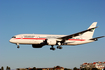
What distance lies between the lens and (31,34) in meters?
66.9

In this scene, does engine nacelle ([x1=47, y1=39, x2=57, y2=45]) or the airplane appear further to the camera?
engine nacelle ([x1=47, y1=39, x2=57, y2=45])

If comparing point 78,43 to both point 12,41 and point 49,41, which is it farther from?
point 12,41

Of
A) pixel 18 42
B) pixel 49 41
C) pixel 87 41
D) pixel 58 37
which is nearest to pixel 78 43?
pixel 87 41

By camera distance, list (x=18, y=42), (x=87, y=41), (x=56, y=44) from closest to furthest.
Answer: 1. (x=18, y=42)
2. (x=56, y=44)
3. (x=87, y=41)

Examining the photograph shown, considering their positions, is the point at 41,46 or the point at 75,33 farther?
the point at 41,46

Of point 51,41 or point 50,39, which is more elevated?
point 50,39

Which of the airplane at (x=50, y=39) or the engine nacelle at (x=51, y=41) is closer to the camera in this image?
the airplane at (x=50, y=39)

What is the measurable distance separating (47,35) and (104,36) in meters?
21.8

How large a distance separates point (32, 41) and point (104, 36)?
27278 millimetres

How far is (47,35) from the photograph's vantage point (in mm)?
68562

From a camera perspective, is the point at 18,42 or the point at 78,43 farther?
the point at 78,43

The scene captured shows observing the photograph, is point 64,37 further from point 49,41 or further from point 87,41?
point 87,41

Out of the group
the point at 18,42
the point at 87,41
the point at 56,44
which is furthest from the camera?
the point at 87,41

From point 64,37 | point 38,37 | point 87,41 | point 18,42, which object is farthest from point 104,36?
point 18,42
